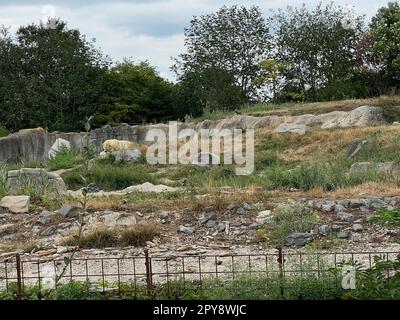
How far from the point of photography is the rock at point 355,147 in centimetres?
1551

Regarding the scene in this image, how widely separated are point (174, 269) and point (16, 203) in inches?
168

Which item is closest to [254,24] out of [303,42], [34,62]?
[303,42]

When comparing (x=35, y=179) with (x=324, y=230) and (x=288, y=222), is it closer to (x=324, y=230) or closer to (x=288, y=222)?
(x=288, y=222)

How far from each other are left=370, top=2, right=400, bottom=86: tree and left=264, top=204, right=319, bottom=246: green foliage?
62.6ft

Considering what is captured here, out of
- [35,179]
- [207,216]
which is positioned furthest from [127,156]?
[207,216]

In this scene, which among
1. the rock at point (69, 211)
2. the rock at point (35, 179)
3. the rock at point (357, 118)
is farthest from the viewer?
the rock at point (357, 118)

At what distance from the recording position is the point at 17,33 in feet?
118

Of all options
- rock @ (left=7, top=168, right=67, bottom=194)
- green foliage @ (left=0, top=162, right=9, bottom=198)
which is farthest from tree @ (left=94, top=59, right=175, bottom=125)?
green foliage @ (left=0, top=162, right=9, bottom=198)

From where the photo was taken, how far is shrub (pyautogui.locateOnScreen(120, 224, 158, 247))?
26.6 ft

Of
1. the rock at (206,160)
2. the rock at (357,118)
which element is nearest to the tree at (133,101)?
the rock at (357,118)

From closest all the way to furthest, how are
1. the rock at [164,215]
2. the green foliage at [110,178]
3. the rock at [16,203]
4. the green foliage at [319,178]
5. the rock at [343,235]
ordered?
the rock at [343,235]
the rock at [164,215]
the rock at [16,203]
the green foliage at [319,178]
the green foliage at [110,178]

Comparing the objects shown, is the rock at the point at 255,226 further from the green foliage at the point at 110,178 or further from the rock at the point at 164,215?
the green foliage at the point at 110,178

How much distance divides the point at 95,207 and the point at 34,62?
83.6 feet

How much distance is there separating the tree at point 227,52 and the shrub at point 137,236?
73.9 feet
